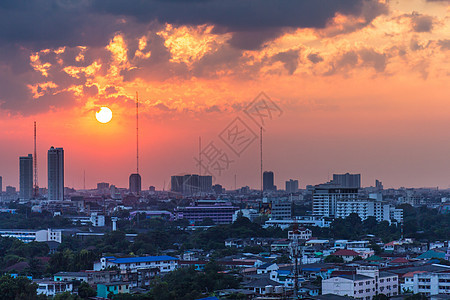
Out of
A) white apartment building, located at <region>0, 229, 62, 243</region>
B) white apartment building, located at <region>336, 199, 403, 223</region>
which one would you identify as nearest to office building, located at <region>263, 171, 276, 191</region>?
white apartment building, located at <region>336, 199, 403, 223</region>

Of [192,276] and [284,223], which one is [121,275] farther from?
[284,223]

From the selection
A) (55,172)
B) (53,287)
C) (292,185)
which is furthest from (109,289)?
(292,185)

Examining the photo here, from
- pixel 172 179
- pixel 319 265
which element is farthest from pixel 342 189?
pixel 172 179

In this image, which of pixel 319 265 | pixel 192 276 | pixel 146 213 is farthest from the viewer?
pixel 146 213

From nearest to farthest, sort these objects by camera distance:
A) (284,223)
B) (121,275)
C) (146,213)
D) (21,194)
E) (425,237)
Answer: (121,275) → (425,237) → (284,223) → (146,213) → (21,194)

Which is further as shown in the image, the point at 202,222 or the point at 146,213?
the point at 146,213

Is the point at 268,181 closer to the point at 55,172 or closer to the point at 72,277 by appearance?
the point at 55,172
